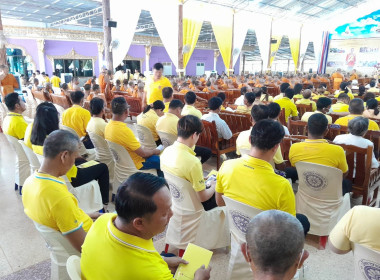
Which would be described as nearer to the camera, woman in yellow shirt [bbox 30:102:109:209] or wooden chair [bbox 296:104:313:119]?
woman in yellow shirt [bbox 30:102:109:209]

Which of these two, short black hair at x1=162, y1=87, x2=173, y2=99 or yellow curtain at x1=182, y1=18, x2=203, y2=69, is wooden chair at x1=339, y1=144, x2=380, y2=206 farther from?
yellow curtain at x1=182, y1=18, x2=203, y2=69

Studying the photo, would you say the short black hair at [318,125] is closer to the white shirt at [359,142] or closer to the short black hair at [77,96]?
the white shirt at [359,142]

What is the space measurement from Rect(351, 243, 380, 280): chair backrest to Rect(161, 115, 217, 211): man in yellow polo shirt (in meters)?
0.90

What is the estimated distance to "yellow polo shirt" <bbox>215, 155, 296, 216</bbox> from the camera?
1.42 m

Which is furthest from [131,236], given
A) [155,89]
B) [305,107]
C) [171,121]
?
[305,107]

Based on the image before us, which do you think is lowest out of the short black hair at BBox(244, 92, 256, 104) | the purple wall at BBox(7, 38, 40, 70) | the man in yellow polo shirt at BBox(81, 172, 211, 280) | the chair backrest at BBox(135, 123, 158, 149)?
the chair backrest at BBox(135, 123, 158, 149)

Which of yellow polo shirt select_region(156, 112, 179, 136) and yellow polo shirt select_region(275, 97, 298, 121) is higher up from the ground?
yellow polo shirt select_region(275, 97, 298, 121)

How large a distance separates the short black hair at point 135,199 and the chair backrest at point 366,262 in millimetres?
906

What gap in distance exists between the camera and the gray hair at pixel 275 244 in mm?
763

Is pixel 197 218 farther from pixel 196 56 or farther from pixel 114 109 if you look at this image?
pixel 196 56

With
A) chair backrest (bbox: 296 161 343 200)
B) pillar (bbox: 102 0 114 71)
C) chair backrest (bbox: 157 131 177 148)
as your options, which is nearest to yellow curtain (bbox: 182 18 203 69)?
pillar (bbox: 102 0 114 71)

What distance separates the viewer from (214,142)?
A: 3.66 m

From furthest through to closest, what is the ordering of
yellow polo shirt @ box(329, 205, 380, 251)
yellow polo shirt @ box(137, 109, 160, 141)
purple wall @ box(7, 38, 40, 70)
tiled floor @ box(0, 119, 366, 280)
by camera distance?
1. purple wall @ box(7, 38, 40, 70)
2. yellow polo shirt @ box(137, 109, 160, 141)
3. tiled floor @ box(0, 119, 366, 280)
4. yellow polo shirt @ box(329, 205, 380, 251)

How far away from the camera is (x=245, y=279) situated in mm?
1606
